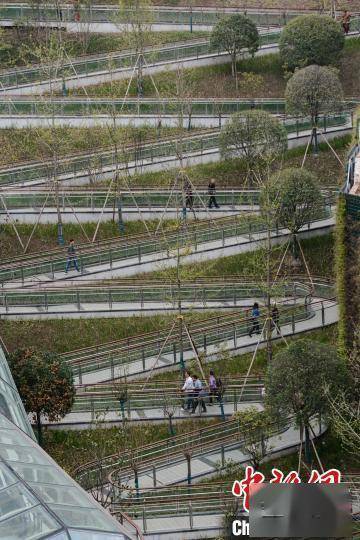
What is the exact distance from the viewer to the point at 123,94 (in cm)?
6838

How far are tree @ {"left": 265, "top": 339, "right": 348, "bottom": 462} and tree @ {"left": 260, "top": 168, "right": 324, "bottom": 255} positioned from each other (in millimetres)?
8248

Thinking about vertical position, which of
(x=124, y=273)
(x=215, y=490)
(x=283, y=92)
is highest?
(x=283, y=92)

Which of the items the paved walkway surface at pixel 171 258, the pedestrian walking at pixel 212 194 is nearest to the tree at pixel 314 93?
the pedestrian walking at pixel 212 194

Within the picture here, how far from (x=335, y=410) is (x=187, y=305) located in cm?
997

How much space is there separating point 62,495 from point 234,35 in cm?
4098

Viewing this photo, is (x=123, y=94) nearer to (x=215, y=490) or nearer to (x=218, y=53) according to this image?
(x=218, y=53)

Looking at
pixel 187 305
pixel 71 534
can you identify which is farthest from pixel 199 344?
pixel 71 534

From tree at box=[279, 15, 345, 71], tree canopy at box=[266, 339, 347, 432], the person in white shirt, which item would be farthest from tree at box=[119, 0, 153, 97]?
tree canopy at box=[266, 339, 347, 432]

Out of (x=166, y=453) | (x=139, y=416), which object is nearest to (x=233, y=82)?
(x=139, y=416)

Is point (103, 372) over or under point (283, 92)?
under

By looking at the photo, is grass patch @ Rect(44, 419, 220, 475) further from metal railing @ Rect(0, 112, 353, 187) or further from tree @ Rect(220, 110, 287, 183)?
metal railing @ Rect(0, 112, 353, 187)

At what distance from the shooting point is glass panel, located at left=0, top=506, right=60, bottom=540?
89.7 ft

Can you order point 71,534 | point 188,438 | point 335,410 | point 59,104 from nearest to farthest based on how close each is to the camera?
point 71,534, point 335,410, point 188,438, point 59,104

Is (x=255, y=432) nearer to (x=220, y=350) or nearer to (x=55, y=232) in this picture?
(x=220, y=350)
